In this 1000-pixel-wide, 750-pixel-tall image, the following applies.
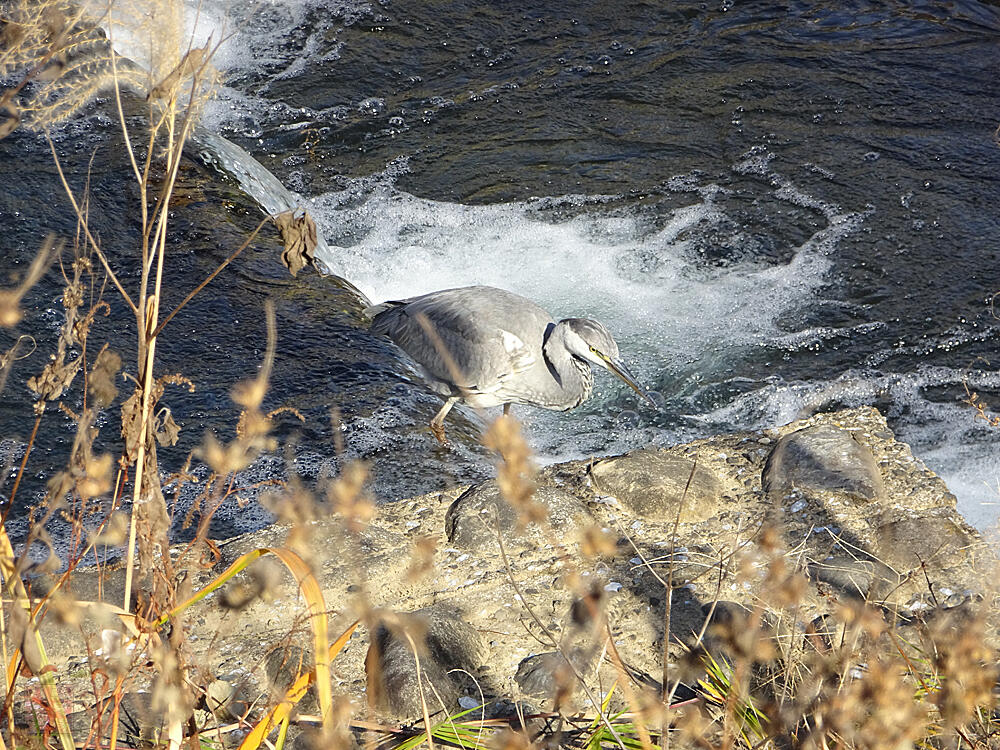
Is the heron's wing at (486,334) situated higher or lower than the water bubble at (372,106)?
lower

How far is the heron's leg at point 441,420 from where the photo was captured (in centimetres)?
431

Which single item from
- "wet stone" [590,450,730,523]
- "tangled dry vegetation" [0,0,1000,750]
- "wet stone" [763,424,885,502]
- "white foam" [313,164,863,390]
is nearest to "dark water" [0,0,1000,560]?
"white foam" [313,164,863,390]

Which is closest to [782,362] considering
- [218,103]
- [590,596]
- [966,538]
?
[966,538]

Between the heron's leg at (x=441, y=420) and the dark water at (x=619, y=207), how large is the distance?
65 mm

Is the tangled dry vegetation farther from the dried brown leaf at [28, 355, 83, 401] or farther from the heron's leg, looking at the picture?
the heron's leg

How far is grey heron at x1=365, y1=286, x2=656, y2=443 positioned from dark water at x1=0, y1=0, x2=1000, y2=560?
0.29 m

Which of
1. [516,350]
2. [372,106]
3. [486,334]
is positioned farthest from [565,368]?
[372,106]

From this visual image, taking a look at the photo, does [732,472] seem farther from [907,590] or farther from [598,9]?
[598,9]

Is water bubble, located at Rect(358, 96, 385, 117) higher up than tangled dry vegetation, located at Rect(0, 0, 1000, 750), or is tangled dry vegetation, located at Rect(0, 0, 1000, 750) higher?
tangled dry vegetation, located at Rect(0, 0, 1000, 750)

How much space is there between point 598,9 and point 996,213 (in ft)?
12.9

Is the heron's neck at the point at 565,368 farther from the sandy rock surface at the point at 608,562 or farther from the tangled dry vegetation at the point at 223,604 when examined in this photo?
the tangled dry vegetation at the point at 223,604

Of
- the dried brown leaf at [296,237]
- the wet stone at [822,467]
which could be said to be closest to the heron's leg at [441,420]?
the wet stone at [822,467]

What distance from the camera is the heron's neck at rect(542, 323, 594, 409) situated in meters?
4.24

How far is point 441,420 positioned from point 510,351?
18.0 inches
